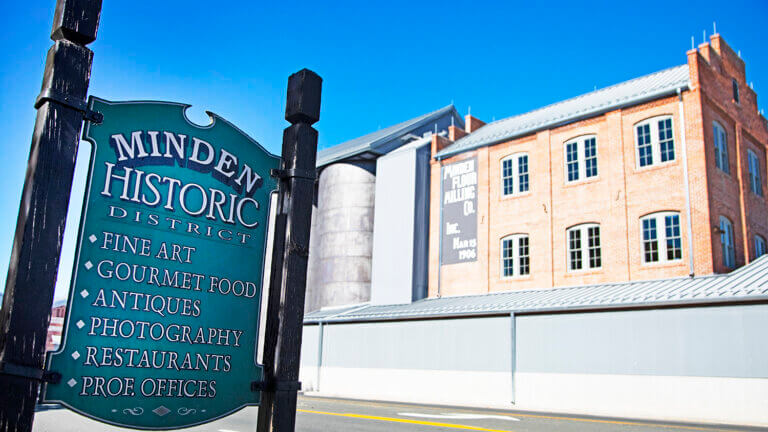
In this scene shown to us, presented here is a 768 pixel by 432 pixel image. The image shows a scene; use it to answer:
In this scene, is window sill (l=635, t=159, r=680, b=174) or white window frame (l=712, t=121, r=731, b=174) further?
white window frame (l=712, t=121, r=731, b=174)

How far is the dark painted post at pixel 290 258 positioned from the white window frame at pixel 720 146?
24.9m

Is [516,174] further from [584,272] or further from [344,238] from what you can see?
[344,238]

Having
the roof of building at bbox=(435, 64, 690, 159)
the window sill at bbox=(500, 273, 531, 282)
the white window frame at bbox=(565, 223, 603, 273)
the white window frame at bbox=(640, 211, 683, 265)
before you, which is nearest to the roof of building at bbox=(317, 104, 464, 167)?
the roof of building at bbox=(435, 64, 690, 159)

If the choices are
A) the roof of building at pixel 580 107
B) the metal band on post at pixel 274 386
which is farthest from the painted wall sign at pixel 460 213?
the metal band on post at pixel 274 386

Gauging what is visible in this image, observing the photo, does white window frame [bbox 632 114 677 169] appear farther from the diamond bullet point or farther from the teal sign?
the diamond bullet point

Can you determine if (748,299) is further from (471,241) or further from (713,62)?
(471,241)

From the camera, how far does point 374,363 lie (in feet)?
93.9

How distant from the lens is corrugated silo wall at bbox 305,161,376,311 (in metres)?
35.7

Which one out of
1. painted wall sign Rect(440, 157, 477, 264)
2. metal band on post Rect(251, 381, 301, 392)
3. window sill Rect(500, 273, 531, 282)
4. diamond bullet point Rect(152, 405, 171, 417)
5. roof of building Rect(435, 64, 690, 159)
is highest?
roof of building Rect(435, 64, 690, 159)

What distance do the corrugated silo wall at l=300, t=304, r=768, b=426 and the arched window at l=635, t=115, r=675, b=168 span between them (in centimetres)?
743

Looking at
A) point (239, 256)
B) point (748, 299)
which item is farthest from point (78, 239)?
point (748, 299)

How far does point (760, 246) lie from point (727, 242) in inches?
169

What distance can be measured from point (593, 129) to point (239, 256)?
25.7m

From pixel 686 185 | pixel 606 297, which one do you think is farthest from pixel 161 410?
pixel 686 185
